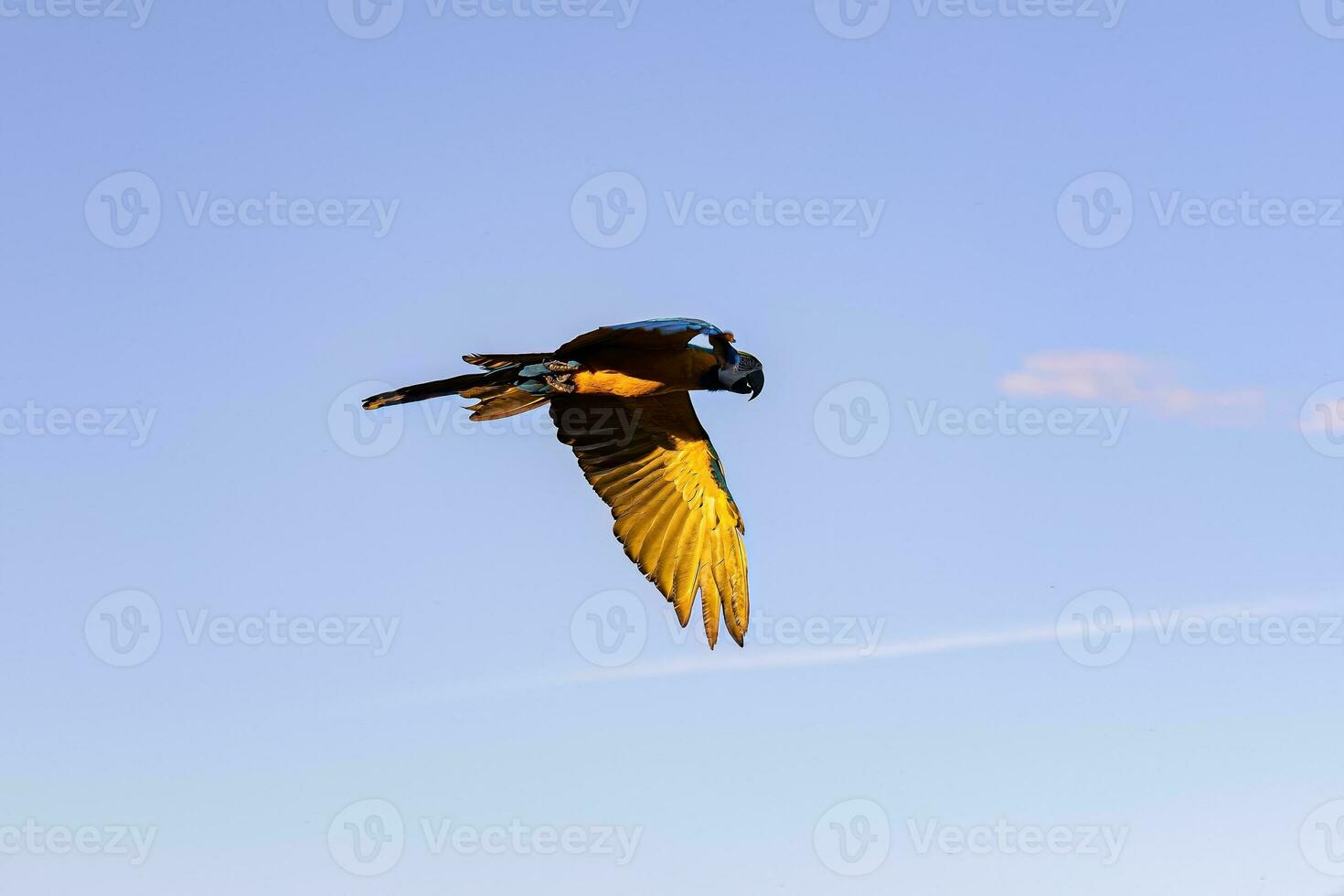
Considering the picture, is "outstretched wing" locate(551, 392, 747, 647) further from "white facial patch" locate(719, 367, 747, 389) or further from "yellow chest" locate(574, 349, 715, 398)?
"white facial patch" locate(719, 367, 747, 389)

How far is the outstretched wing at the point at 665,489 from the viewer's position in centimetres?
1489

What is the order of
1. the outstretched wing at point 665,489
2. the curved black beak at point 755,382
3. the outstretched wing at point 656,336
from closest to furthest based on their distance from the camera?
1. the outstretched wing at point 656,336
2. the curved black beak at point 755,382
3. the outstretched wing at point 665,489

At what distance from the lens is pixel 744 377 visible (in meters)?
→ 14.1

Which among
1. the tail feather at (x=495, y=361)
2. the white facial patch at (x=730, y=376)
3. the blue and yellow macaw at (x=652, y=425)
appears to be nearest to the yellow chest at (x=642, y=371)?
the blue and yellow macaw at (x=652, y=425)

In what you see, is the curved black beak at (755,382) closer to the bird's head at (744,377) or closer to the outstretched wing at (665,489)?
the bird's head at (744,377)

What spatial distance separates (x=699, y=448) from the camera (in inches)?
623

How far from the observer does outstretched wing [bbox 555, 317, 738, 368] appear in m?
13.0

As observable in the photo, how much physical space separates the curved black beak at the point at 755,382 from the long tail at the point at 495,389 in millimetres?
1886

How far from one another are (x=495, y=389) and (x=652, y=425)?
8.97 ft

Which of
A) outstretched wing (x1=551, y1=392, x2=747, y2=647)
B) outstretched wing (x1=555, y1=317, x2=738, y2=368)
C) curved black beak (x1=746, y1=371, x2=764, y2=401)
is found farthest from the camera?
outstretched wing (x1=551, y1=392, x2=747, y2=647)

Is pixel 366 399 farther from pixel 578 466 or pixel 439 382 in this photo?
pixel 578 466

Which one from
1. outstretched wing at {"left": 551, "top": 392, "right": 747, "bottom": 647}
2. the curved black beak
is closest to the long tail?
outstretched wing at {"left": 551, "top": 392, "right": 747, "bottom": 647}

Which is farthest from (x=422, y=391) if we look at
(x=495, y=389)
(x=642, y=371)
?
(x=642, y=371)

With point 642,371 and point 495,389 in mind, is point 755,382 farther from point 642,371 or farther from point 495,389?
point 495,389
